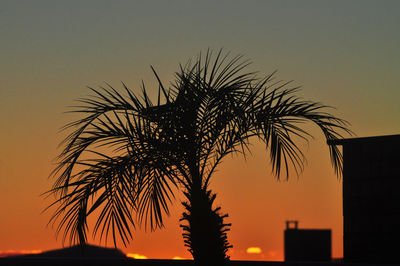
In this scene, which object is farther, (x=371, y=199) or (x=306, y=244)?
(x=306, y=244)

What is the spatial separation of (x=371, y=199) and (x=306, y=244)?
2433 centimetres

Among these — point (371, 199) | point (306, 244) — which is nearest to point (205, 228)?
point (371, 199)

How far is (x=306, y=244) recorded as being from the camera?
3897 cm

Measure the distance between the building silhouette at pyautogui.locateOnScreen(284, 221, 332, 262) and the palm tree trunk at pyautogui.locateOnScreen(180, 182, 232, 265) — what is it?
2818 centimetres

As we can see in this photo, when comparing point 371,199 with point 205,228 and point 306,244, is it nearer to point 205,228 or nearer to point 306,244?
point 205,228

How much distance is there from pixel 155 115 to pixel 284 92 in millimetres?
2152

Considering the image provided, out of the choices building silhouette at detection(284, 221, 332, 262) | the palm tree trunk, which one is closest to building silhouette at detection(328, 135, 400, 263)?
the palm tree trunk

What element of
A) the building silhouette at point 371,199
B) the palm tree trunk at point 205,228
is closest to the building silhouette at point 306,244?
the building silhouette at point 371,199

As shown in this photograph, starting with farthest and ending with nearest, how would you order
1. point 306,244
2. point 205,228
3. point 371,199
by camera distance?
point 306,244, point 371,199, point 205,228

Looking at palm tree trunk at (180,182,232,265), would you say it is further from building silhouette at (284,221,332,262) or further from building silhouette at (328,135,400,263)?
building silhouette at (284,221,332,262)

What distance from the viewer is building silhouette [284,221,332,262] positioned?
38438mm

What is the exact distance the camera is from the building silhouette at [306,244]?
3844 cm

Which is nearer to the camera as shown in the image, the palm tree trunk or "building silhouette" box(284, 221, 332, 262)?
the palm tree trunk

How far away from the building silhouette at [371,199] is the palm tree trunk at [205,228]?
5243 mm
